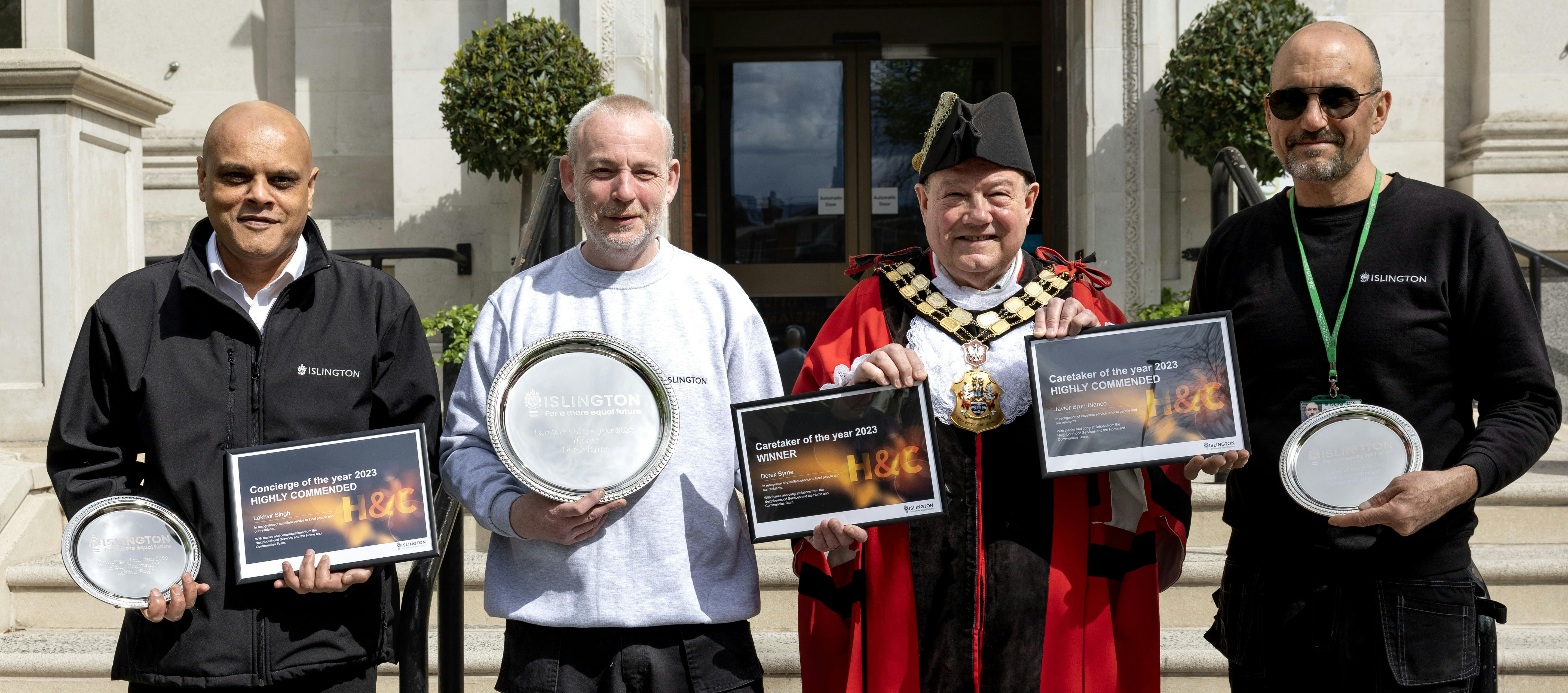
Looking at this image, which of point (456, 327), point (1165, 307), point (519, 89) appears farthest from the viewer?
point (519, 89)

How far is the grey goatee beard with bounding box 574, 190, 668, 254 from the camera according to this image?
7.75 ft

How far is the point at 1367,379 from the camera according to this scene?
242 cm

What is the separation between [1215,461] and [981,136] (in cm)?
85

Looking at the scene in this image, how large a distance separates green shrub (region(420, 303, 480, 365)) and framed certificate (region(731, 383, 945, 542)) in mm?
3964

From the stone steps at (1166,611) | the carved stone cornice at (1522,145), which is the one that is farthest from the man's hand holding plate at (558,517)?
the carved stone cornice at (1522,145)

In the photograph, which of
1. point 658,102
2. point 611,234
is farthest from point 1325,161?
point 658,102

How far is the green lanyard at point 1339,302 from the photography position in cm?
243

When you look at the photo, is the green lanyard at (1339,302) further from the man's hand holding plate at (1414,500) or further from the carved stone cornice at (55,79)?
the carved stone cornice at (55,79)

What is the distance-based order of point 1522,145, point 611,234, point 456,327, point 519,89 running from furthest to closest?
point 1522,145 < point 519,89 < point 456,327 < point 611,234

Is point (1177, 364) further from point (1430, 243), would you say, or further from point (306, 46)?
point (306, 46)

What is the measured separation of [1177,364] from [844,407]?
710mm

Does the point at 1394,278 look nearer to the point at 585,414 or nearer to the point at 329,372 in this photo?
the point at 585,414

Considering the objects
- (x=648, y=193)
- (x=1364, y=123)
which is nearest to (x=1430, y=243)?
(x=1364, y=123)

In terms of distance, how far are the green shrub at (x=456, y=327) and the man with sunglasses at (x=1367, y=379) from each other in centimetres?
435
